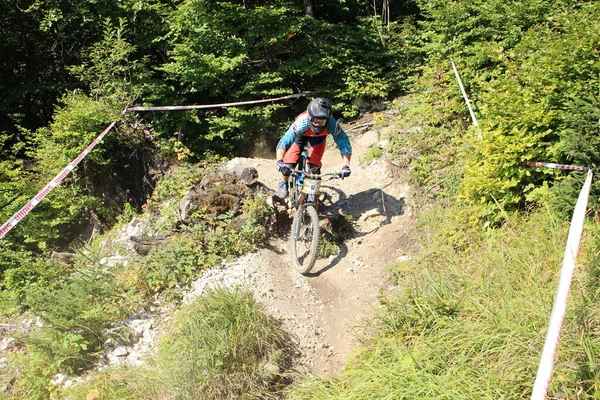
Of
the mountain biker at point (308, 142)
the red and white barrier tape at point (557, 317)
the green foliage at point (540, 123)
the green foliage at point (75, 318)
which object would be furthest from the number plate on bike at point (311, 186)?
the red and white barrier tape at point (557, 317)

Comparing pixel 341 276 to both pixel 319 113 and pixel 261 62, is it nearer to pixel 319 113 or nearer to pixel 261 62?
pixel 319 113

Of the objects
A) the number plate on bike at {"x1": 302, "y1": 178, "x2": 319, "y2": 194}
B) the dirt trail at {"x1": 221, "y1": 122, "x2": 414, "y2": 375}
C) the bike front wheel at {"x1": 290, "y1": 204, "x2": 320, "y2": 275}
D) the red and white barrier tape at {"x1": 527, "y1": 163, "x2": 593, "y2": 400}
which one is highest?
the red and white barrier tape at {"x1": 527, "y1": 163, "x2": 593, "y2": 400}

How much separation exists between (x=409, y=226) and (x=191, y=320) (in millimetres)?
3610

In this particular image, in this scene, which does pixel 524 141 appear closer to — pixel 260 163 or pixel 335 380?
pixel 335 380

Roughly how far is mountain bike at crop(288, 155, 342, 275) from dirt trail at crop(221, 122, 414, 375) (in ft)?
0.77

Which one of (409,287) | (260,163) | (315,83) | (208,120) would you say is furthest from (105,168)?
(409,287)

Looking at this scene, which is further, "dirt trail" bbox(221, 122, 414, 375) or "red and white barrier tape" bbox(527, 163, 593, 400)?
"dirt trail" bbox(221, 122, 414, 375)

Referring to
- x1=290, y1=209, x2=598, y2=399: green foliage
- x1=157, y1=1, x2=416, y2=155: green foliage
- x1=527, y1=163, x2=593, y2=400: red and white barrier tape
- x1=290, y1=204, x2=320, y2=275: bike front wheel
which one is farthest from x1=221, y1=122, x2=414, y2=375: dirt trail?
x1=157, y1=1, x2=416, y2=155: green foliage

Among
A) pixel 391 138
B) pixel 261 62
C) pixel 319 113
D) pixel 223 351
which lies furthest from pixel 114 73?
pixel 223 351

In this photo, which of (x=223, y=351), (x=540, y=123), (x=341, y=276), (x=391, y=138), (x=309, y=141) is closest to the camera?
(x=223, y=351)

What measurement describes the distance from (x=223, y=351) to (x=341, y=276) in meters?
2.33

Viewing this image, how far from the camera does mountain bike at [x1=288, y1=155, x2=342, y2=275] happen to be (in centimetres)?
589

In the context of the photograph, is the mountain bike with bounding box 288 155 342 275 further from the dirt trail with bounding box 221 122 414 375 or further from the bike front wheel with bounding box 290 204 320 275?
the dirt trail with bounding box 221 122 414 375

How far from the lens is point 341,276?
6.09m
